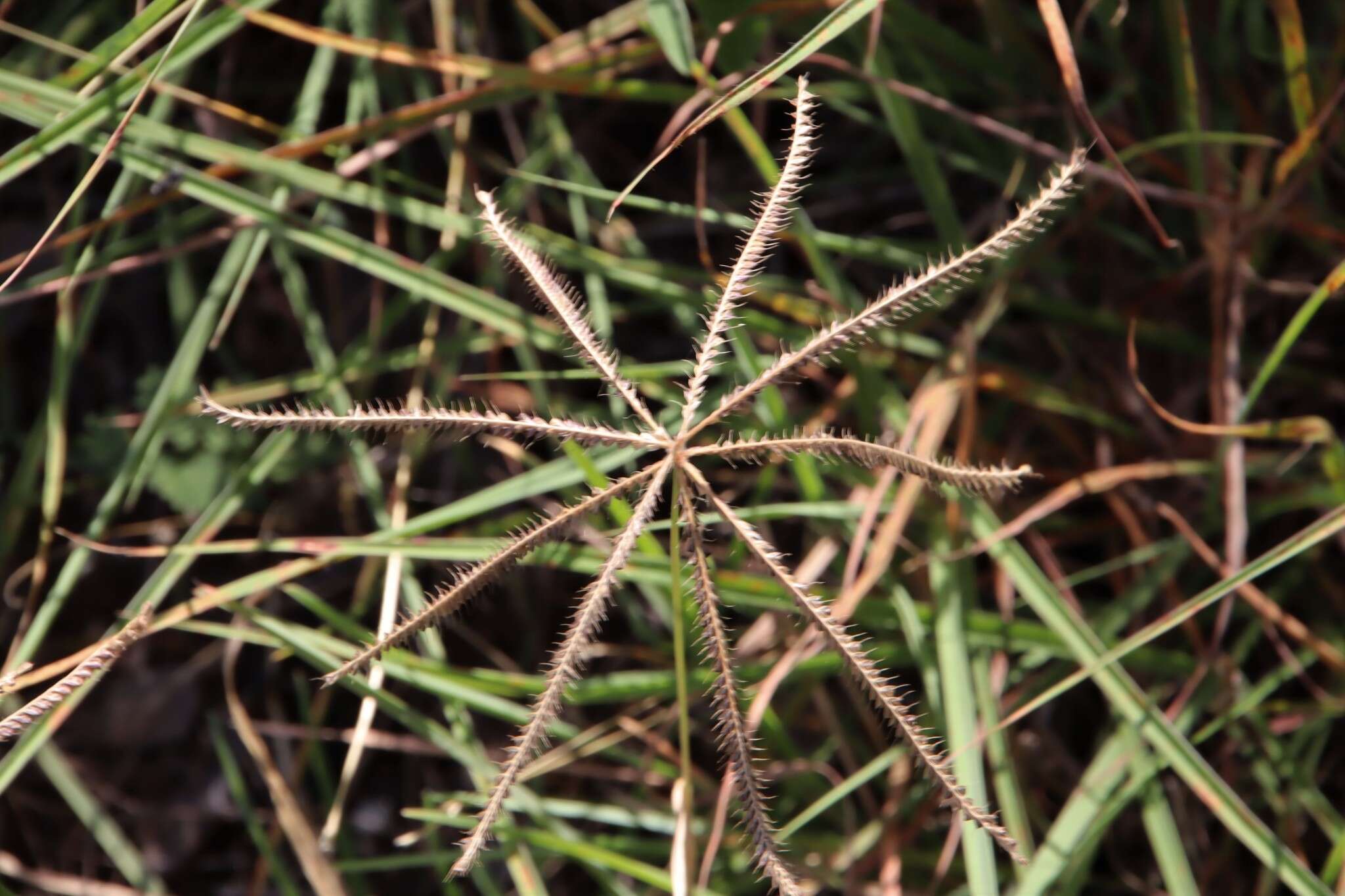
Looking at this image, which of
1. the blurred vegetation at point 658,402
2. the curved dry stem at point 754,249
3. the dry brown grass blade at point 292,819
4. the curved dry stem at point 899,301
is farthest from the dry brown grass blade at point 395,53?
the dry brown grass blade at point 292,819

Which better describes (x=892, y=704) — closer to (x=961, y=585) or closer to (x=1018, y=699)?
(x=961, y=585)

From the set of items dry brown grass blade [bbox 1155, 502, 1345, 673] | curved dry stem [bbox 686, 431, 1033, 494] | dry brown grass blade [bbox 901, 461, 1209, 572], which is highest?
curved dry stem [bbox 686, 431, 1033, 494]

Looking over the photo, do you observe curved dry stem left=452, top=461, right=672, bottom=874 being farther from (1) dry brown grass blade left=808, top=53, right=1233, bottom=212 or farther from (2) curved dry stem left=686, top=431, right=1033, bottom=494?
(1) dry brown grass blade left=808, top=53, right=1233, bottom=212

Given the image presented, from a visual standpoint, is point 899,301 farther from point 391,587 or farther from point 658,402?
point 391,587

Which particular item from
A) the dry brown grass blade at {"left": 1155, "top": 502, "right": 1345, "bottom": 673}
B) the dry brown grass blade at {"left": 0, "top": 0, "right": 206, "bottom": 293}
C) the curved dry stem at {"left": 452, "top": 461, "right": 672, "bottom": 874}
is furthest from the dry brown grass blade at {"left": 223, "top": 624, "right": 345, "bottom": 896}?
the dry brown grass blade at {"left": 1155, "top": 502, "right": 1345, "bottom": 673}

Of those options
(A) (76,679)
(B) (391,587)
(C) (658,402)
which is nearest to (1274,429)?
(C) (658,402)

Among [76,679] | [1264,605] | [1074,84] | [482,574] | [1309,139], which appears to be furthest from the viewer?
[1264,605]
